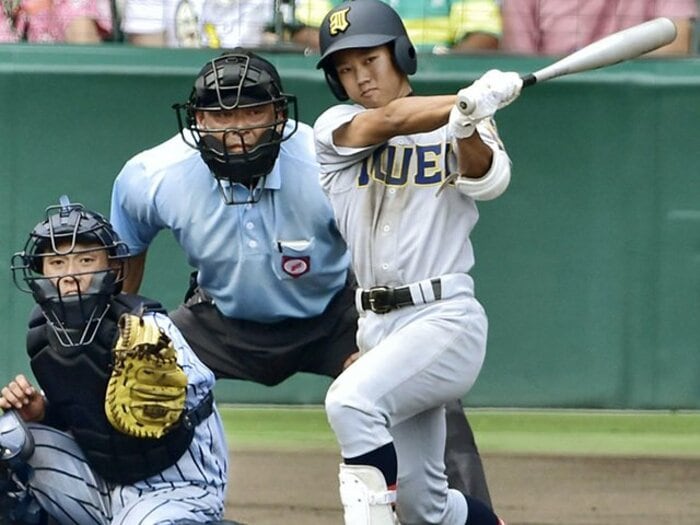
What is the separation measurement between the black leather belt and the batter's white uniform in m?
0.01

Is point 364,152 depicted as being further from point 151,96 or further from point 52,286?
point 151,96

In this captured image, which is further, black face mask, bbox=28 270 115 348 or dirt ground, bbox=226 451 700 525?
dirt ground, bbox=226 451 700 525

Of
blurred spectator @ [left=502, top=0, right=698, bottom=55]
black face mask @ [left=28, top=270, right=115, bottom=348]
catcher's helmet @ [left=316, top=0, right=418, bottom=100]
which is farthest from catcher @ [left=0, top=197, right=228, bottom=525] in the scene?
blurred spectator @ [left=502, top=0, right=698, bottom=55]

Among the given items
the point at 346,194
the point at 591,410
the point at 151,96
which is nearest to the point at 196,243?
the point at 346,194

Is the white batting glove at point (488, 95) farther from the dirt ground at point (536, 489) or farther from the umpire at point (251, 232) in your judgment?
the dirt ground at point (536, 489)

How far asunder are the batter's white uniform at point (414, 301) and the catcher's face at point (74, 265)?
2.34ft

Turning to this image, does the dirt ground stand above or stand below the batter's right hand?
below

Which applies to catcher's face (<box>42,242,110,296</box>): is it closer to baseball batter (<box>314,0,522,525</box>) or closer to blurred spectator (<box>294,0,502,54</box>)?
baseball batter (<box>314,0,522,525</box>)

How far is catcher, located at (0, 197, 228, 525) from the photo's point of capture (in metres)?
4.91

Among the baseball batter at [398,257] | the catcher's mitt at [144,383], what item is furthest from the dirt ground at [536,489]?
the catcher's mitt at [144,383]

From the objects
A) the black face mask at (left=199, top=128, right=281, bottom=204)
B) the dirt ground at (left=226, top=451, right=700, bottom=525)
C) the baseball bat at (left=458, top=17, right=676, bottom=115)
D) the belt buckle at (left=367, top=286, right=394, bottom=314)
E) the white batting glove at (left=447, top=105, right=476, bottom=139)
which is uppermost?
the baseball bat at (left=458, top=17, right=676, bottom=115)

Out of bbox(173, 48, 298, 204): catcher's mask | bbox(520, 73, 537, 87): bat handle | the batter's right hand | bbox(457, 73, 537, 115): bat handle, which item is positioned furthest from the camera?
bbox(173, 48, 298, 204): catcher's mask

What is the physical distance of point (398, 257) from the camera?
5.14m

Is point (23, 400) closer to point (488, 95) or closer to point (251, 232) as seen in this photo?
point (251, 232)
